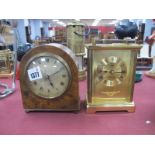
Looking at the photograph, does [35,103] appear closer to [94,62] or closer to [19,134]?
[19,134]

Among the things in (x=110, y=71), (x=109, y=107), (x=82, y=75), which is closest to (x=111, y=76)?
(x=110, y=71)

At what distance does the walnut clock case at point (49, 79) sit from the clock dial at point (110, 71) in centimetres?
20

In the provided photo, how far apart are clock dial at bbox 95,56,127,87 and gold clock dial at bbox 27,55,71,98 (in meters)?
0.25

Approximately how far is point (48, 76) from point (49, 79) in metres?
0.03

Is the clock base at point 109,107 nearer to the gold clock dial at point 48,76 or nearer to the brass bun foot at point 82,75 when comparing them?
the gold clock dial at point 48,76

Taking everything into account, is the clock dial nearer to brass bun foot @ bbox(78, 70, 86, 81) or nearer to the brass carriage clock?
the brass carriage clock

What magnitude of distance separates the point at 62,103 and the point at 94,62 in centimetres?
42

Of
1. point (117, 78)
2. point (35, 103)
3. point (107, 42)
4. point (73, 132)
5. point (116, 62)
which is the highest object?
Result: point (107, 42)

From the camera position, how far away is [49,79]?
1.35 m

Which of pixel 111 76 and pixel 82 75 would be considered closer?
pixel 111 76

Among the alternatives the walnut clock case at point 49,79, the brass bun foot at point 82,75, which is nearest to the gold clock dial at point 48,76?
the walnut clock case at point 49,79

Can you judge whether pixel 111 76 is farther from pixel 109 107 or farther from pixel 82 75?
pixel 82 75

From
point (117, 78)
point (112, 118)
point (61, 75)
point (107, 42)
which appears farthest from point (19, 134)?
point (107, 42)

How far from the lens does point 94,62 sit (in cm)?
136
